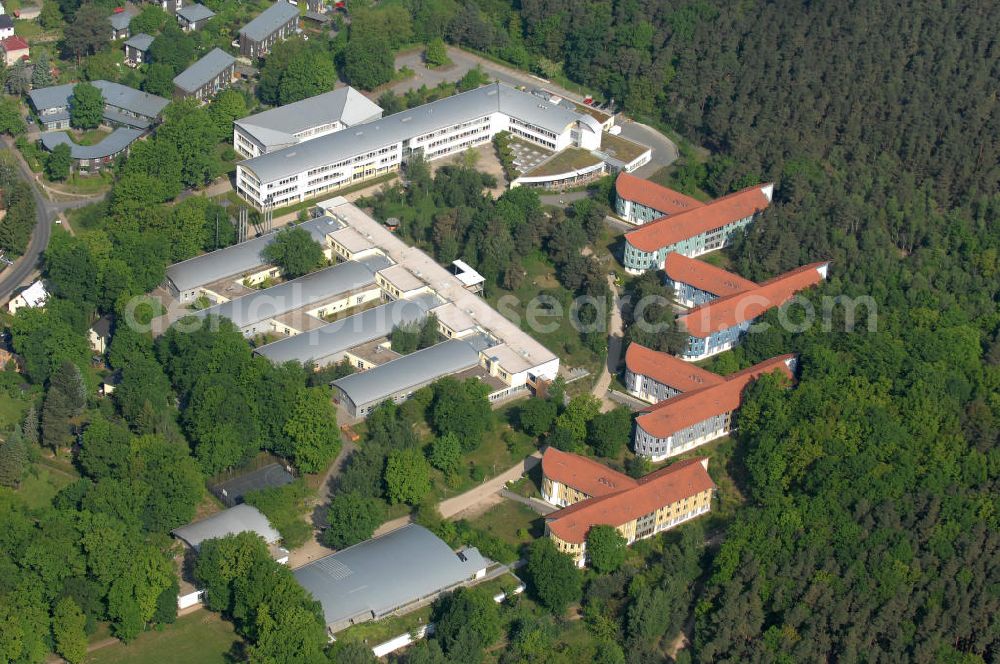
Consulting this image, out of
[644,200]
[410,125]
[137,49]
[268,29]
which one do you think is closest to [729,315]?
[644,200]

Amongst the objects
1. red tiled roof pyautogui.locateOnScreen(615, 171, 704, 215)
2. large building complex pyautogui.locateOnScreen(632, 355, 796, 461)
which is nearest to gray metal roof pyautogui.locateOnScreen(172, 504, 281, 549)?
large building complex pyautogui.locateOnScreen(632, 355, 796, 461)

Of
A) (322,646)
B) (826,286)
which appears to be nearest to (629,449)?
(826,286)

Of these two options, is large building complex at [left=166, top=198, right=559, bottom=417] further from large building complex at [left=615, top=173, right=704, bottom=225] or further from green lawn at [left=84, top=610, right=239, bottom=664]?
green lawn at [left=84, top=610, right=239, bottom=664]

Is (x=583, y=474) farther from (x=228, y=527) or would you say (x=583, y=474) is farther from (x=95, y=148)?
(x=95, y=148)

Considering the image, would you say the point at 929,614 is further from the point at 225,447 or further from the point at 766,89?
the point at 766,89

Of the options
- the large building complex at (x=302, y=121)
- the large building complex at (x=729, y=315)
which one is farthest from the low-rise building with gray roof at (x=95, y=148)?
the large building complex at (x=729, y=315)

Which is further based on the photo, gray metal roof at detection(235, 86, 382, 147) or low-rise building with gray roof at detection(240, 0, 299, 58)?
low-rise building with gray roof at detection(240, 0, 299, 58)

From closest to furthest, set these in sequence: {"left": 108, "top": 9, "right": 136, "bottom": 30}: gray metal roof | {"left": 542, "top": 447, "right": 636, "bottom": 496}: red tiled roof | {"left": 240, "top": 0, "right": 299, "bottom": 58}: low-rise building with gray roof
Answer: {"left": 542, "top": 447, "right": 636, "bottom": 496}: red tiled roof
{"left": 240, "top": 0, "right": 299, "bottom": 58}: low-rise building with gray roof
{"left": 108, "top": 9, "right": 136, "bottom": 30}: gray metal roof

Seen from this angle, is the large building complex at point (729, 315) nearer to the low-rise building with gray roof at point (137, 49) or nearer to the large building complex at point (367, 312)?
the large building complex at point (367, 312)
